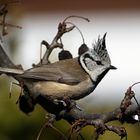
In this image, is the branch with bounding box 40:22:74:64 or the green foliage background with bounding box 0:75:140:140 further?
the green foliage background with bounding box 0:75:140:140

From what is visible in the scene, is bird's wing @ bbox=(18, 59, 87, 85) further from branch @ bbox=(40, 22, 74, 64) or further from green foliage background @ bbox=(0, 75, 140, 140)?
green foliage background @ bbox=(0, 75, 140, 140)

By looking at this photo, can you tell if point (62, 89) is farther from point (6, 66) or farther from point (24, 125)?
point (24, 125)

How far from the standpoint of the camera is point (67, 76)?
3.99ft

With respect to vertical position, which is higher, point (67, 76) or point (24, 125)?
point (67, 76)

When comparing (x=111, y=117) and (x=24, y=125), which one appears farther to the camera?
(x=24, y=125)

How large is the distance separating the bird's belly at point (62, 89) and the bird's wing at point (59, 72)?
0.04ft

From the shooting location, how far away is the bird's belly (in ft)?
3.68

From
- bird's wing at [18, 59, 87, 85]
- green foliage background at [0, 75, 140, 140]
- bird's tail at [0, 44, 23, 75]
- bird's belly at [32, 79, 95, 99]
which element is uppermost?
bird's tail at [0, 44, 23, 75]

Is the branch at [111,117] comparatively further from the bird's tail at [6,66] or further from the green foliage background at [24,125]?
the green foliage background at [24,125]

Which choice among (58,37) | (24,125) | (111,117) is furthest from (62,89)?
(24,125)

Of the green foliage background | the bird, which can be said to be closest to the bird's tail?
the bird

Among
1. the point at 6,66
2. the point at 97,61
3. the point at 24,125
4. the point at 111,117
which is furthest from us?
the point at 24,125

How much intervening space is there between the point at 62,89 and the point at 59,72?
0.12 ft

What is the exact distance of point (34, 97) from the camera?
1.08 metres
